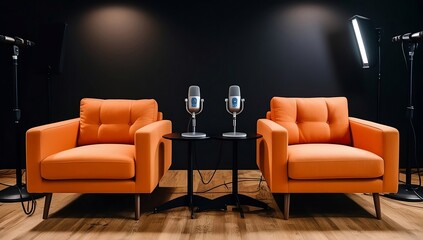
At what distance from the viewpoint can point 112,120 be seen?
3760 millimetres

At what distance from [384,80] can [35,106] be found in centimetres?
396

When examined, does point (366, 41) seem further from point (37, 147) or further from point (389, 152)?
point (37, 147)

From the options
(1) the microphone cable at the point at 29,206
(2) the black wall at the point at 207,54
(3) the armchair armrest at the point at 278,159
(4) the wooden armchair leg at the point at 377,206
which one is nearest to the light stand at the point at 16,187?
(1) the microphone cable at the point at 29,206

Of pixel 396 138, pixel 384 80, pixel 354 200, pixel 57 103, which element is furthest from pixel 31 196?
pixel 384 80

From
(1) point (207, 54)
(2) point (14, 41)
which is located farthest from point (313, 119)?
(2) point (14, 41)

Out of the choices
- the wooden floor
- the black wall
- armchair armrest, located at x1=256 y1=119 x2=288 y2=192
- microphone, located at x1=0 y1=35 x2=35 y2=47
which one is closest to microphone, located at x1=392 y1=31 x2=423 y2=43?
the black wall

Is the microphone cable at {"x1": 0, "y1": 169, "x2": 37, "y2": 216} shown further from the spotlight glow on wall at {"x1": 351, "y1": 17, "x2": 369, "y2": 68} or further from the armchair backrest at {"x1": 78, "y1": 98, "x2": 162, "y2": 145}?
the spotlight glow on wall at {"x1": 351, "y1": 17, "x2": 369, "y2": 68}

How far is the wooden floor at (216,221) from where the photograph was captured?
2832mm

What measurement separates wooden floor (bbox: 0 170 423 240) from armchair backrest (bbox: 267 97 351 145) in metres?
0.52

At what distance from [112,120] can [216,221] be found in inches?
51.7

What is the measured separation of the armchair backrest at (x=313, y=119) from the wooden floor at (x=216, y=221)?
525 mm

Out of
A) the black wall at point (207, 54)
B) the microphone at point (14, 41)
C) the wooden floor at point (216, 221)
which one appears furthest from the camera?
the black wall at point (207, 54)

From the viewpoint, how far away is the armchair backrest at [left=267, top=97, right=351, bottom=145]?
372 cm

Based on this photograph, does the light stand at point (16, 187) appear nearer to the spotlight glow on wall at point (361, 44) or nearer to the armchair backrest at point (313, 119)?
the armchair backrest at point (313, 119)
